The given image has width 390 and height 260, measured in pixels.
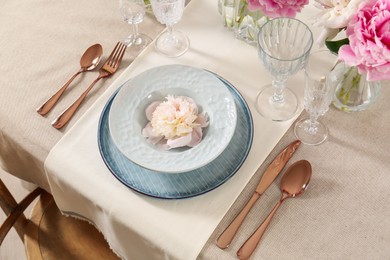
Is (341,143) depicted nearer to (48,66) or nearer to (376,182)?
(376,182)

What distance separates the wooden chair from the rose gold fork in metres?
0.26

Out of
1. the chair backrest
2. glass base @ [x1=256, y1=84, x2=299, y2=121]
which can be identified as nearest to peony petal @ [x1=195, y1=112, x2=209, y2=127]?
glass base @ [x1=256, y1=84, x2=299, y2=121]

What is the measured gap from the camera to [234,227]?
0.82 metres

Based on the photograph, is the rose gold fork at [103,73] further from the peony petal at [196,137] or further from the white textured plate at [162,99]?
the peony petal at [196,137]

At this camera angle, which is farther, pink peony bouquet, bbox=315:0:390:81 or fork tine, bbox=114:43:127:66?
fork tine, bbox=114:43:127:66

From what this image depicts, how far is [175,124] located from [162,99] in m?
0.10

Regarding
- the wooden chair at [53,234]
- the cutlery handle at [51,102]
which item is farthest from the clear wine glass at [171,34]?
the wooden chair at [53,234]

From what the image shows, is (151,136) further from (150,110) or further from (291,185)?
(291,185)

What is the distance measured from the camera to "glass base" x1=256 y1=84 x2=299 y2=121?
0.96 m

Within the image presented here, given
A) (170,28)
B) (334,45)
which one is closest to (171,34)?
(170,28)

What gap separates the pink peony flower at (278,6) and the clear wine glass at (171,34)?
17 centimetres

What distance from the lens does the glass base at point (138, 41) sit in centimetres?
107

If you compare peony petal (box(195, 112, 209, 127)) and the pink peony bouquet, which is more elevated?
the pink peony bouquet

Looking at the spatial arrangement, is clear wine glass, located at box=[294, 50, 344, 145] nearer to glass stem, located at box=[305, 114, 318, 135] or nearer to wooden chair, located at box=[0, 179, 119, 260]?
glass stem, located at box=[305, 114, 318, 135]
